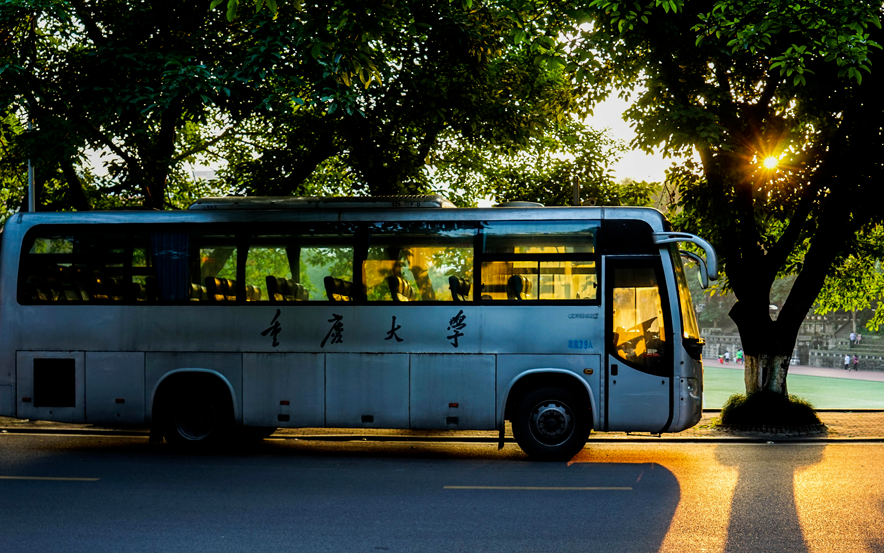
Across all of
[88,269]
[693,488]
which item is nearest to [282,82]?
[88,269]

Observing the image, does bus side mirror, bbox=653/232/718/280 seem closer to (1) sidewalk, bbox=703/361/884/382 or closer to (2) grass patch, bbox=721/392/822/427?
(2) grass patch, bbox=721/392/822/427

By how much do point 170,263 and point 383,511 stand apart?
5.25 meters

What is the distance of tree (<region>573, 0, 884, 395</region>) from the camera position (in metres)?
13.1

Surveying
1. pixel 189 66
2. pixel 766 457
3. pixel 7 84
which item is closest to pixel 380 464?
pixel 766 457

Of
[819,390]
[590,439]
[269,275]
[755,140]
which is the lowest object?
[819,390]

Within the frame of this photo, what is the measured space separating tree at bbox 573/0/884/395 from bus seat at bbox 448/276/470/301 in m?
4.31

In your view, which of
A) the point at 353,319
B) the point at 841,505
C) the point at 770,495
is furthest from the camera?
the point at 353,319

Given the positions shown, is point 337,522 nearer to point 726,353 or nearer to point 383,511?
point 383,511

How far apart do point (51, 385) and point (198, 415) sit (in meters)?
2.01

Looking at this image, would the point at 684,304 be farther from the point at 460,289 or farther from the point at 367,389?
the point at 367,389

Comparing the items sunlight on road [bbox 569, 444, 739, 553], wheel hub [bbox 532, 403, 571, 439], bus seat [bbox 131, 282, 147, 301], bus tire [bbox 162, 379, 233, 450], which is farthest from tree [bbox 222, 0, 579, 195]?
sunlight on road [bbox 569, 444, 739, 553]

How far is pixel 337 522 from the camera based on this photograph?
23.1 feet

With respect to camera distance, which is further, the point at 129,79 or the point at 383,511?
the point at 129,79

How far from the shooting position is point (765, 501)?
7.91m
